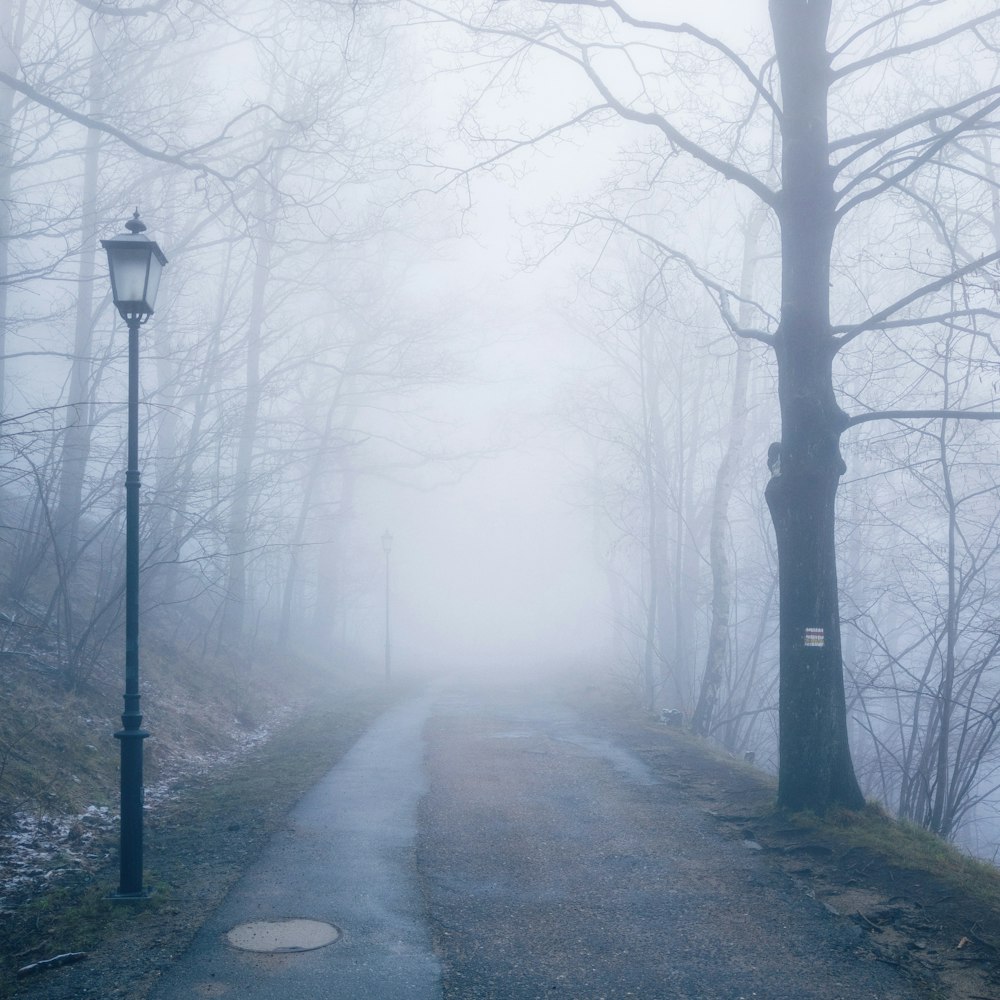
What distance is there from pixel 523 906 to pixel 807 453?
4692 millimetres

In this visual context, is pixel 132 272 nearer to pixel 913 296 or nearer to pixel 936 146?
pixel 913 296

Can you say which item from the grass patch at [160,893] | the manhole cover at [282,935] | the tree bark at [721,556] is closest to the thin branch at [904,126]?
the tree bark at [721,556]

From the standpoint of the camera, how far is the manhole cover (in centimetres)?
553

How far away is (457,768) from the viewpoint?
38.3ft

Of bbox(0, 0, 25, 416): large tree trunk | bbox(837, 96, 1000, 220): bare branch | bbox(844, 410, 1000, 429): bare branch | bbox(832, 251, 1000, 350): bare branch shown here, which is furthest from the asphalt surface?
bbox(0, 0, 25, 416): large tree trunk

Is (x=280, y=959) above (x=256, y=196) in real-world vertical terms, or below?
below

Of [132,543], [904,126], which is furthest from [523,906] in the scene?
[904,126]

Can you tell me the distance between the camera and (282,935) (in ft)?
18.8

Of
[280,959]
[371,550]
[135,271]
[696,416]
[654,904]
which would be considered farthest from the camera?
[371,550]

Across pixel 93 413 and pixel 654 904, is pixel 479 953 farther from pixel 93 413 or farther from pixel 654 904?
pixel 93 413

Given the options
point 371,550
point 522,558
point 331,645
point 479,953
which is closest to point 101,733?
point 479,953

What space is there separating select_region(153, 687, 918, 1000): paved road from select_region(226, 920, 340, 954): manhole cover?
10cm

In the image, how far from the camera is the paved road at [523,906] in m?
5.05

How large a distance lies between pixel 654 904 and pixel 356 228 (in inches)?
713
